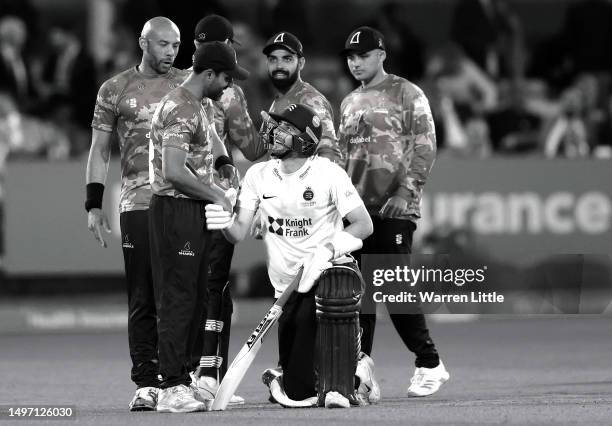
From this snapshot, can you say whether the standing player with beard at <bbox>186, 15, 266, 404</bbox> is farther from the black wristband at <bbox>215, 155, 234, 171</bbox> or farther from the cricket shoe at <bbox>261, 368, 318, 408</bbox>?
the cricket shoe at <bbox>261, 368, 318, 408</bbox>

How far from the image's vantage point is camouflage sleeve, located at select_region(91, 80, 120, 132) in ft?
31.0

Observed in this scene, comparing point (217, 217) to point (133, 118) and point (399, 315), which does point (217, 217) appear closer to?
point (133, 118)

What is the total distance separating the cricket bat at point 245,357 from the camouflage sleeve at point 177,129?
1.08 metres

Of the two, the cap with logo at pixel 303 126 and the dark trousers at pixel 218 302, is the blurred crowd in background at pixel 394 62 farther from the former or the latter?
the cap with logo at pixel 303 126

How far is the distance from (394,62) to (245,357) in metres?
10.1

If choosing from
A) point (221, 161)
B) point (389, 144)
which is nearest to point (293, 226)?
point (221, 161)

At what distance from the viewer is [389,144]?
10266 millimetres

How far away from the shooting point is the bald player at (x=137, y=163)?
922 cm

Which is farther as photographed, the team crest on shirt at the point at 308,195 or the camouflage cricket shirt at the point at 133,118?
the camouflage cricket shirt at the point at 133,118

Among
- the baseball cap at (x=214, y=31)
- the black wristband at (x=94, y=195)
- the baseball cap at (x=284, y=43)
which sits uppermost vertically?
the baseball cap at (x=214, y=31)

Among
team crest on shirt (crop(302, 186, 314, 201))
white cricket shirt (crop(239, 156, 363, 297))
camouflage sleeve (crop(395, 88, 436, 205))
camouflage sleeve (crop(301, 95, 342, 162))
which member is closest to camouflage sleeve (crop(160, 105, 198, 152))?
white cricket shirt (crop(239, 156, 363, 297))

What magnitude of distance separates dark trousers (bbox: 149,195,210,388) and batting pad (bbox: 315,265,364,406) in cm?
76

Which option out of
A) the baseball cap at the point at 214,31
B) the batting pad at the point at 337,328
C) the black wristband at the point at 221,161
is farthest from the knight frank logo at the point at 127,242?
the baseball cap at the point at 214,31

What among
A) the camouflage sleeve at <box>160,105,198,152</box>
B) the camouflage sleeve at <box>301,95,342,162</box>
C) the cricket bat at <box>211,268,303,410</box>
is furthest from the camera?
the camouflage sleeve at <box>301,95,342,162</box>
